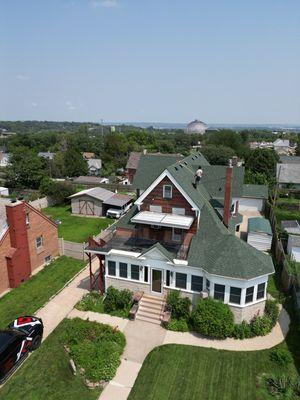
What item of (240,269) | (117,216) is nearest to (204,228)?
(240,269)

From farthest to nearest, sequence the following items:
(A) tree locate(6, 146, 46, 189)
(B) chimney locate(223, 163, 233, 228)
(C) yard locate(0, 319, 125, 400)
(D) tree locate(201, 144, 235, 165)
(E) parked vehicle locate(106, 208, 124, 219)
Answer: (D) tree locate(201, 144, 235, 165), (A) tree locate(6, 146, 46, 189), (E) parked vehicle locate(106, 208, 124, 219), (B) chimney locate(223, 163, 233, 228), (C) yard locate(0, 319, 125, 400)

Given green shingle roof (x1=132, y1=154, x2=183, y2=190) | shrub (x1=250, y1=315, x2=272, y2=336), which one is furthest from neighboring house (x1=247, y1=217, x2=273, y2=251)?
shrub (x1=250, y1=315, x2=272, y2=336)

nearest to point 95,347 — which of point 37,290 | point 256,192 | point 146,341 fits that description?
point 146,341

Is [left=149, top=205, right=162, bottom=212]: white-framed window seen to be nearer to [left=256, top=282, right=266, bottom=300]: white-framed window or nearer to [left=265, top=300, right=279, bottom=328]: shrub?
[left=256, top=282, right=266, bottom=300]: white-framed window

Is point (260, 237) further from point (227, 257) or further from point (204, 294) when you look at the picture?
point (204, 294)

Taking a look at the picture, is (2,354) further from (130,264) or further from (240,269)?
(240,269)

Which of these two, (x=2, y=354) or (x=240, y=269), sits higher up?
(x=240, y=269)
